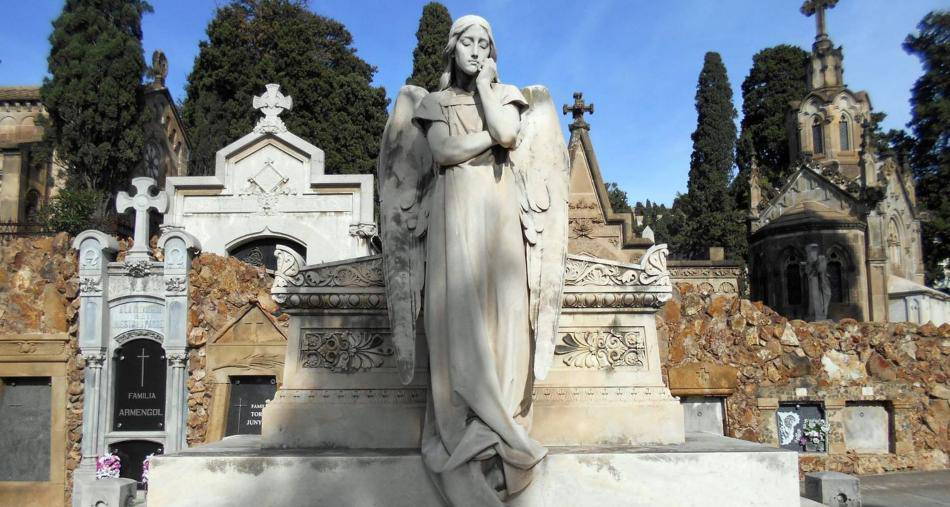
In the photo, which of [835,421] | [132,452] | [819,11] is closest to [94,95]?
[132,452]

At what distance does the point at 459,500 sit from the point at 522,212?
148cm

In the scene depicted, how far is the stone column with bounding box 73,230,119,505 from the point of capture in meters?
11.8

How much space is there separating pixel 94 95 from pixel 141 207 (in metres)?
12.6

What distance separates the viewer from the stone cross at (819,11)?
35.3 m

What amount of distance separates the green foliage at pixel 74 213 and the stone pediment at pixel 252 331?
652 cm

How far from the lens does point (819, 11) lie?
Result: 1414 inches

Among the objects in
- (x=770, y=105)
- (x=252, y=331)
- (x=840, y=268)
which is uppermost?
(x=770, y=105)

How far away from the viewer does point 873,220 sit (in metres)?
31.2

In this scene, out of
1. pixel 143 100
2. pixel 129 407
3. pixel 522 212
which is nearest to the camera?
pixel 522 212

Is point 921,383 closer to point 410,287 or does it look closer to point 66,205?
point 410,287

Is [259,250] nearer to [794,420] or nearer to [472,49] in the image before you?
[794,420]

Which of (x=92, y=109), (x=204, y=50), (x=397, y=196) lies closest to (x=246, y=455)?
(x=397, y=196)

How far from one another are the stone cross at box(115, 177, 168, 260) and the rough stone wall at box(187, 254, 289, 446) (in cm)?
98

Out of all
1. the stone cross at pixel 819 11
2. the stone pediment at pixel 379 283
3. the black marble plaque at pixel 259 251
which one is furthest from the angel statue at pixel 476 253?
the stone cross at pixel 819 11
